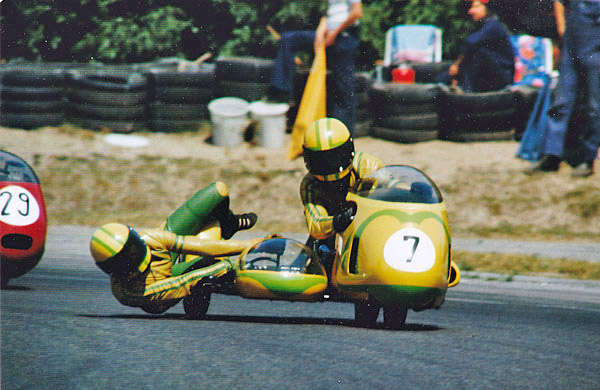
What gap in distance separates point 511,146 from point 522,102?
2.13 ft

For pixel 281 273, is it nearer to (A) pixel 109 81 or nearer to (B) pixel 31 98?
(A) pixel 109 81

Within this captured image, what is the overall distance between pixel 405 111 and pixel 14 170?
25.1 feet

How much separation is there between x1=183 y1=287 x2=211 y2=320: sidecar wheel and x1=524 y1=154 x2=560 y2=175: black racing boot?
7.08 m

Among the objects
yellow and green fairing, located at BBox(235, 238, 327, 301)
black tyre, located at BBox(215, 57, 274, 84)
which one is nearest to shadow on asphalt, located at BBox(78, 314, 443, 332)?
yellow and green fairing, located at BBox(235, 238, 327, 301)

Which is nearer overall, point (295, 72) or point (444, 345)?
point (444, 345)

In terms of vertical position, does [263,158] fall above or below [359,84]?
below

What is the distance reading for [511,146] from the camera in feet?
43.2

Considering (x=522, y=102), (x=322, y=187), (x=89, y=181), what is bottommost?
(x=89, y=181)

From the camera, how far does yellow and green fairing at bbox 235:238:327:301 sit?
18.4 feet

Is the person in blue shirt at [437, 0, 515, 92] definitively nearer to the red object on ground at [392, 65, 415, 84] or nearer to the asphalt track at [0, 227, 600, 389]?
the red object on ground at [392, 65, 415, 84]

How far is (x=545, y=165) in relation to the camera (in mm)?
12062

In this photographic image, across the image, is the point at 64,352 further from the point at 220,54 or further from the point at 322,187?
the point at 220,54

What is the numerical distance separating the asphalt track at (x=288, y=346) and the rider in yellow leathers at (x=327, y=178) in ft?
2.24

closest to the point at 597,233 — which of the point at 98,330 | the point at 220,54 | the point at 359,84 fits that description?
the point at 359,84
